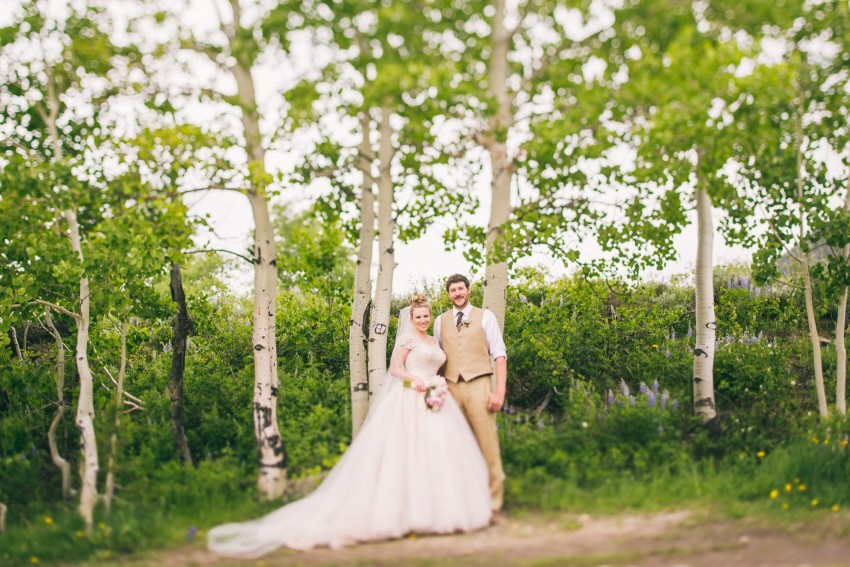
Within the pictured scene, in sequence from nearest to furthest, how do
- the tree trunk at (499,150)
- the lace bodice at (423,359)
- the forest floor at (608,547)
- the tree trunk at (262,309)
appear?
1. the forest floor at (608,547)
2. the lace bodice at (423,359)
3. the tree trunk at (262,309)
4. the tree trunk at (499,150)

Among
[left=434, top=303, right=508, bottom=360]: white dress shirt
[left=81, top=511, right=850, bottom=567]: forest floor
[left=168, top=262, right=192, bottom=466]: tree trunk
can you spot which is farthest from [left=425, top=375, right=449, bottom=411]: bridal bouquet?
[left=168, top=262, right=192, bottom=466]: tree trunk

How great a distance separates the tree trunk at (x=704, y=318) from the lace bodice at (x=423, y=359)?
3483mm

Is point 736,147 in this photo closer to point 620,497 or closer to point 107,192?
point 620,497

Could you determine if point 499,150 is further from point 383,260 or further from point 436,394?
point 436,394

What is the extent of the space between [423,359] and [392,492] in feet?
5.09

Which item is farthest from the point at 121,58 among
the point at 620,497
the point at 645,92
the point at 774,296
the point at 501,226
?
the point at 774,296

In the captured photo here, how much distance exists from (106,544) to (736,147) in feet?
26.0

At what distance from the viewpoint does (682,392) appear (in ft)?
34.3

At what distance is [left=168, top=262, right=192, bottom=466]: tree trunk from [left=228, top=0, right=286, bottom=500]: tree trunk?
133 cm

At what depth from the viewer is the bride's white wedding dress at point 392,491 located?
23.4 ft

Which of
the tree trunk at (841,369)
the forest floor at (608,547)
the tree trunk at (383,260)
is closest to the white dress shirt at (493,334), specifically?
the tree trunk at (383,260)

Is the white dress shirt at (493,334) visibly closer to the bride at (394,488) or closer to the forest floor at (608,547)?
the bride at (394,488)

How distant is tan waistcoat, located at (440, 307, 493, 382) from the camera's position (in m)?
8.50

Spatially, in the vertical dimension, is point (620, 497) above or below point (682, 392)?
below
